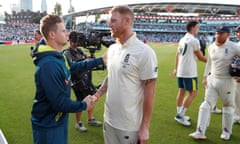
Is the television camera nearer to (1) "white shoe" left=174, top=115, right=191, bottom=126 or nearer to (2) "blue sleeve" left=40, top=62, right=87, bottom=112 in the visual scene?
(2) "blue sleeve" left=40, top=62, right=87, bottom=112

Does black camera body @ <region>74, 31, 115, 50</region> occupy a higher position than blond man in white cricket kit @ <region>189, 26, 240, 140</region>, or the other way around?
black camera body @ <region>74, 31, 115, 50</region>

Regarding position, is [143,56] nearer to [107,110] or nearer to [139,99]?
[139,99]

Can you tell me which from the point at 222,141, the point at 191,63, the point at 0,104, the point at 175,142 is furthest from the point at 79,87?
the point at 0,104

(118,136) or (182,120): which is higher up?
(118,136)

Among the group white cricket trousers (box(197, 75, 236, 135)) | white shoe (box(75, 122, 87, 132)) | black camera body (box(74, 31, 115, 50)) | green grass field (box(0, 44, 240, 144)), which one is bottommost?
green grass field (box(0, 44, 240, 144))

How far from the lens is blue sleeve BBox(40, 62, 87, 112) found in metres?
2.57

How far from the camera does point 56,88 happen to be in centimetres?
257

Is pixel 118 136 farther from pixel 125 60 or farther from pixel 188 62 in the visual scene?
pixel 188 62

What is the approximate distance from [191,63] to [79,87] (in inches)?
93.5

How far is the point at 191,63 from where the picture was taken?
19.2 feet

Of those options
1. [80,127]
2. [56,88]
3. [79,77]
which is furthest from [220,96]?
[56,88]

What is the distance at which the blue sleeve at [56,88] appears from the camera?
2566 millimetres

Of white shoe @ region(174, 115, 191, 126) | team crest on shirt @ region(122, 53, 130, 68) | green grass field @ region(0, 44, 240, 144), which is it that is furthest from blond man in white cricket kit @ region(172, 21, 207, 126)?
team crest on shirt @ region(122, 53, 130, 68)

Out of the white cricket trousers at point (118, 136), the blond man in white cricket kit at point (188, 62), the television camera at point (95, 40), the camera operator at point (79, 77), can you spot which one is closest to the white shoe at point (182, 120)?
the blond man in white cricket kit at point (188, 62)
